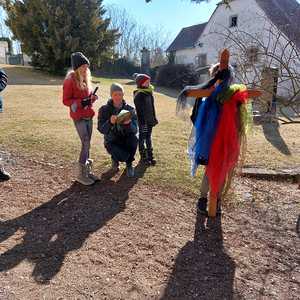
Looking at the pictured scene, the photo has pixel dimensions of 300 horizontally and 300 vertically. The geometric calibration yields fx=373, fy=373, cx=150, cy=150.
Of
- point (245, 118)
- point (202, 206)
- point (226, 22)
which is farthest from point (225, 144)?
point (226, 22)

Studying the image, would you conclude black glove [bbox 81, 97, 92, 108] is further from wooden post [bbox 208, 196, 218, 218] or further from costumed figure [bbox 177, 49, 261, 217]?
wooden post [bbox 208, 196, 218, 218]

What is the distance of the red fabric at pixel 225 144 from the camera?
12.7ft

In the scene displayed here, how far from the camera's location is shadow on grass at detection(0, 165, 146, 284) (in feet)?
10.7

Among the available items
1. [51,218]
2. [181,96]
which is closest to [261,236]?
[181,96]

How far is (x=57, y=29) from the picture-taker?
72.7 feet

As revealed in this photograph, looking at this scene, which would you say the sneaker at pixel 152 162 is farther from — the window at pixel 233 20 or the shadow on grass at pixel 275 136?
the window at pixel 233 20

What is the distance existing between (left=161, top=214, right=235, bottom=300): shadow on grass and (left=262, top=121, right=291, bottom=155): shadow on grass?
451 centimetres

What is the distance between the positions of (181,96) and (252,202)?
1.80 metres

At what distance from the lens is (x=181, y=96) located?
13.4 feet

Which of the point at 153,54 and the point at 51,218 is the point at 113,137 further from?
the point at 153,54

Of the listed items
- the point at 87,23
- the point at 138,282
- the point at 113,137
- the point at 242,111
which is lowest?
the point at 138,282

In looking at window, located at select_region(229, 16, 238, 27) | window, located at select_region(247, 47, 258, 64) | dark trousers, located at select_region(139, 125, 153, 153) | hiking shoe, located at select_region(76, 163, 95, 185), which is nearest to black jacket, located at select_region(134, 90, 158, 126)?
dark trousers, located at select_region(139, 125, 153, 153)

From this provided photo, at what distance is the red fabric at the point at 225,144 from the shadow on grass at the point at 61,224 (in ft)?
3.90

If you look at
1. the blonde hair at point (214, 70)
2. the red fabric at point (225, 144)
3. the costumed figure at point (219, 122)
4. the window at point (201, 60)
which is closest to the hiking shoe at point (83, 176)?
the costumed figure at point (219, 122)
